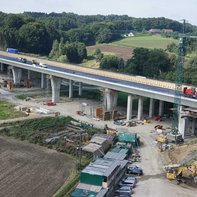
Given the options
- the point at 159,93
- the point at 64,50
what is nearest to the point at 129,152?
the point at 159,93

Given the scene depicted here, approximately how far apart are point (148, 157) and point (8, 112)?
30.9m

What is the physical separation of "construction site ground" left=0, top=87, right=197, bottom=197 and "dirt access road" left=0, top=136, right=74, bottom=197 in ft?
6.01

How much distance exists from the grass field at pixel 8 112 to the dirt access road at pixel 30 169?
12759 millimetres

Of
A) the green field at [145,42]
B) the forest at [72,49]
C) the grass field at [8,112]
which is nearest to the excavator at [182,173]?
the grass field at [8,112]

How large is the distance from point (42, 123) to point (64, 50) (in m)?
72.9

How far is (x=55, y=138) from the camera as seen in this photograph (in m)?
59.8

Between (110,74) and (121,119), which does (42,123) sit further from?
(110,74)

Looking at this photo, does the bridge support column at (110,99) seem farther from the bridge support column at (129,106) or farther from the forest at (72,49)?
the forest at (72,49)

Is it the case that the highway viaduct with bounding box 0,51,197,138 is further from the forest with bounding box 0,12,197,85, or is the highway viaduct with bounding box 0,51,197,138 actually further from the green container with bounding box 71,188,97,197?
the green container with bounding box 71,188,97,197

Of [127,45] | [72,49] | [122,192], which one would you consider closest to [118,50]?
[127,45]

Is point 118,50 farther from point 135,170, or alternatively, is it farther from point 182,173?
point 182,173

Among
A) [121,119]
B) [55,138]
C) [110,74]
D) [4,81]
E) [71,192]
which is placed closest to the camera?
[71,192]

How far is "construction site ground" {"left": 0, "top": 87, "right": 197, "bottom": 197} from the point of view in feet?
144

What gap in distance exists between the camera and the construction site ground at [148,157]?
4391 centimetres
